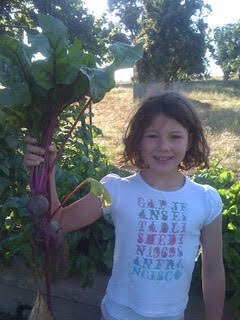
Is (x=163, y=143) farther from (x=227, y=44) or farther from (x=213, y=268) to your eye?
(x=227, y=44)

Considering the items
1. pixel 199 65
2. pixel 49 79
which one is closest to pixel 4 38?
pixel 49 79

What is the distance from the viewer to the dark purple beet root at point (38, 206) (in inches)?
58.8

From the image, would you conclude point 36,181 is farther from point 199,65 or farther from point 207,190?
point 199,65

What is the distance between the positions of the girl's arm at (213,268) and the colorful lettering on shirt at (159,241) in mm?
122

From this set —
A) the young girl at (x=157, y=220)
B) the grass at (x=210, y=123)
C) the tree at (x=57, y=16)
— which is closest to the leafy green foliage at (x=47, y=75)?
the young girl at (x=157, y=220)

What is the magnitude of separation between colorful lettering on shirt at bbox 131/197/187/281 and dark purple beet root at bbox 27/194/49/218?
35cm

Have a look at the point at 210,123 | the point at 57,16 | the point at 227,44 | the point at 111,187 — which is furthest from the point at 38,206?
the point at 227,44

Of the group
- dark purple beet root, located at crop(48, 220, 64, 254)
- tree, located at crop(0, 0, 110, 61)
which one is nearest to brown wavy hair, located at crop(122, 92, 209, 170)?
dark purple beet root, located at crop(48, 220, 64, 254)

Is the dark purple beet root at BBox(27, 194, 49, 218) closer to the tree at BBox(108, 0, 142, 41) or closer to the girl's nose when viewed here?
the girl's nose

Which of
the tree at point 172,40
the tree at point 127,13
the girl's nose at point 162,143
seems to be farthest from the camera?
the tree at point 127,13

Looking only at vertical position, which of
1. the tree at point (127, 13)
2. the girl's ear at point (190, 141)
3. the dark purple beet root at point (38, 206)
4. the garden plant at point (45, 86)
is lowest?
the dark purple beet root at point (38, 206)

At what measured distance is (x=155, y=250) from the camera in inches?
64.6

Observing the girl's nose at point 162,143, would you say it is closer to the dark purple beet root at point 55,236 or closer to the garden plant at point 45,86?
the garden plant at point 45,86

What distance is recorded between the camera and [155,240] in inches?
64.6
